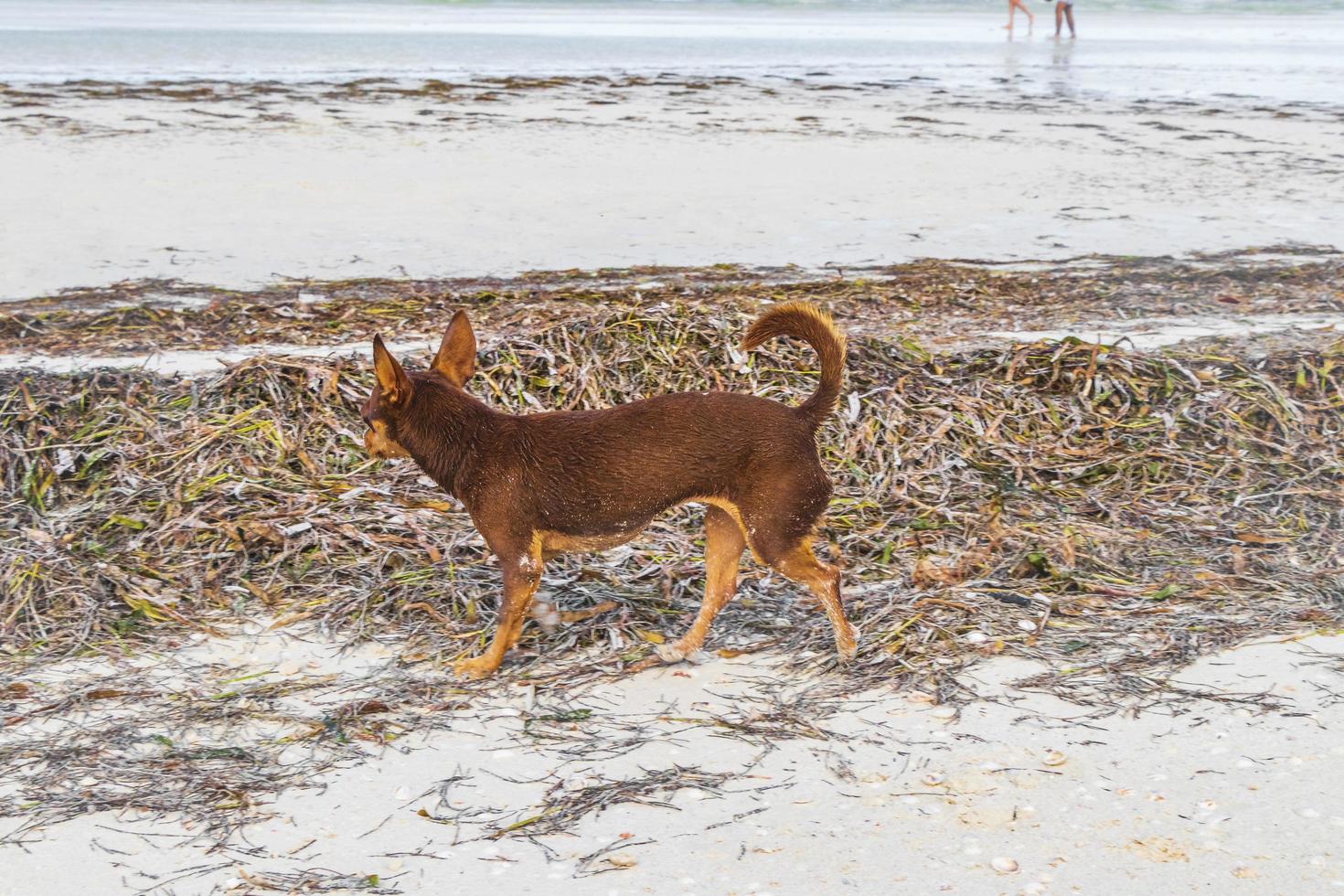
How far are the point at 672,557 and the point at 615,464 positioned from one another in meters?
1.05

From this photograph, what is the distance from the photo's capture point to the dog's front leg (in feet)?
13.2

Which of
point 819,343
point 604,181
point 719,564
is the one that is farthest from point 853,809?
point 604,181

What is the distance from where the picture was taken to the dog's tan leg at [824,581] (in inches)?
156

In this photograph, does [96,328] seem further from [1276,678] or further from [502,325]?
[1276,678]

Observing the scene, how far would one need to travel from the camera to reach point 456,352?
4.26 m

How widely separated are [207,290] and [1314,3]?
1855 inches

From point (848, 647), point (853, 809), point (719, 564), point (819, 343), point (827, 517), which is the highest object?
point (819, 343)

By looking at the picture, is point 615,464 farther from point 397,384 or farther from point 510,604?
point 397,384

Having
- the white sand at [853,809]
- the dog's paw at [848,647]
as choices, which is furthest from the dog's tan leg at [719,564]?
the dog's paw at [848,647]

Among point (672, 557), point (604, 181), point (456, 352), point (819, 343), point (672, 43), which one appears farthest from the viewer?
point (672, 43)

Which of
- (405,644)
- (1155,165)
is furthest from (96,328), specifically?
(1155,165)

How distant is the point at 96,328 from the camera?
261 inches

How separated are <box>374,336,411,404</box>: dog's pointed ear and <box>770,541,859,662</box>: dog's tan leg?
123cm

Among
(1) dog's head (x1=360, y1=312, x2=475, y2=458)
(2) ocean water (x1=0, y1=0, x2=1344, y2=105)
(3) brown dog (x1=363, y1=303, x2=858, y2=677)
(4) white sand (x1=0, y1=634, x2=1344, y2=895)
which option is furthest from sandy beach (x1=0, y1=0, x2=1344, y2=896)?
(2) ocean water (x1=0, y1=0, x2=1344, y2=105)
